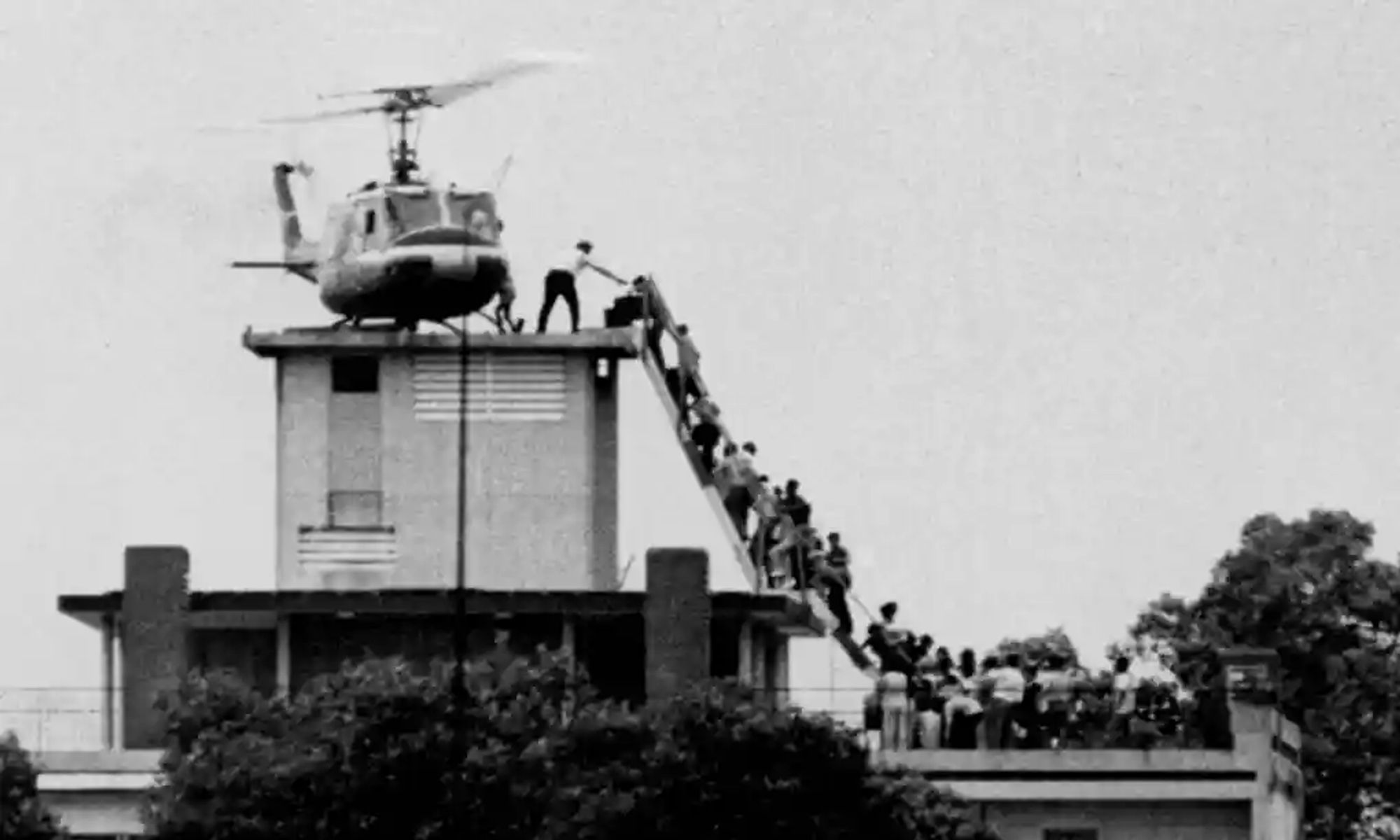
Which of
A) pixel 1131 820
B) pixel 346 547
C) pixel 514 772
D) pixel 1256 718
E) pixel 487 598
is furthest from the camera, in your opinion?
pixel 346 547

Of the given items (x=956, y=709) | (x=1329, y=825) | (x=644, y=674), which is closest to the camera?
(x=956, y=709)

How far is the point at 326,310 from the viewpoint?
144m

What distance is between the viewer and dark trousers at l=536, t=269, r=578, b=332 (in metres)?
142

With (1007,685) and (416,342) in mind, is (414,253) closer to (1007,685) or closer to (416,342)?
(416,342)

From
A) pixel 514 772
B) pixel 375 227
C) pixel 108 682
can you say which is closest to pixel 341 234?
pixel 375 227

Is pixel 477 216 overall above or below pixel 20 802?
above

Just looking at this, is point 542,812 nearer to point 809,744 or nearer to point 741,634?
point 809,744

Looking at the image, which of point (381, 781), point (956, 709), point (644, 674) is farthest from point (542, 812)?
point (644, 674)

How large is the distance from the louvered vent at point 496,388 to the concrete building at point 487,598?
40 mm

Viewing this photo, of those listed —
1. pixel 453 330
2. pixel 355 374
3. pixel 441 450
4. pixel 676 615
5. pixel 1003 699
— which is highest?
pixel 453 330

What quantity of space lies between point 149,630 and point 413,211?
9.61 meters

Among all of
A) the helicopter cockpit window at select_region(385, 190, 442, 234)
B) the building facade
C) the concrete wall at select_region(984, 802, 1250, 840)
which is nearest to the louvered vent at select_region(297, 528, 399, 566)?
the building facade

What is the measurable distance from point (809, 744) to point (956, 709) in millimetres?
9048

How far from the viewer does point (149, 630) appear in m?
137
